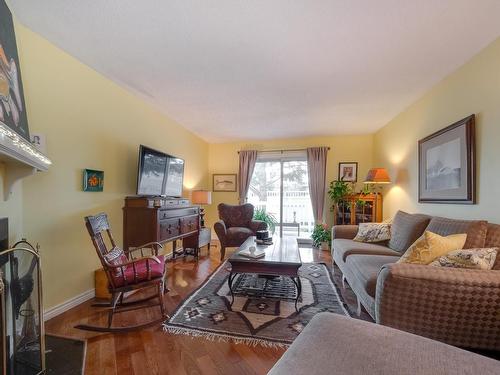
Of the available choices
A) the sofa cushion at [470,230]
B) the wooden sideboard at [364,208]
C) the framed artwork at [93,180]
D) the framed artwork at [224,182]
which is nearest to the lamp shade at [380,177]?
the wooden sideboard at [364,208]

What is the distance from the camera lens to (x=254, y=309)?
86.7 inches

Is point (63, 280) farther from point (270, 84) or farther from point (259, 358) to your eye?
point (270, 84)

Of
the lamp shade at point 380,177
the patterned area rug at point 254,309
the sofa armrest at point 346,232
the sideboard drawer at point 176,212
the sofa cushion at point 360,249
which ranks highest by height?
the lamp shade at point 380,177

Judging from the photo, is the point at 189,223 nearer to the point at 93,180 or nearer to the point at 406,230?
the point at 93,180

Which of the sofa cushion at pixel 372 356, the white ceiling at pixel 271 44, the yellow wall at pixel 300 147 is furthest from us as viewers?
the yellow wall at pixel 300 147

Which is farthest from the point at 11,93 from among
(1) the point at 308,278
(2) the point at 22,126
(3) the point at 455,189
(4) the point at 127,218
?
(3) the point at 455,189

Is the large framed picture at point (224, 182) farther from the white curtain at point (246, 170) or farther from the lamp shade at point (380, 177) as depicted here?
the lamp shade at point (380, 177)

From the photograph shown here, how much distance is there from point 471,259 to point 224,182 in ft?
15.0

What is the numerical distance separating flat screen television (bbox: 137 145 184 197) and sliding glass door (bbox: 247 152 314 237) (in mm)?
2142

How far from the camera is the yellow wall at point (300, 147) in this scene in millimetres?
4879

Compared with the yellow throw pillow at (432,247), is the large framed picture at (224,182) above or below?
above

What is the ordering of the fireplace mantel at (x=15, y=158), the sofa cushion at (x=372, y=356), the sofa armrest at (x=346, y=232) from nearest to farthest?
1. the sofa cushion at (x=372, y=356)
2. the fireplace mantel at (x=15, y=158)
3. the sofa armrest at (x=346, y=232)

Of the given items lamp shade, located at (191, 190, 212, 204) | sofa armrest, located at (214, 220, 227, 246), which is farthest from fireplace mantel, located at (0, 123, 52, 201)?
lamp shade, located at (191, 190, 212, 204)

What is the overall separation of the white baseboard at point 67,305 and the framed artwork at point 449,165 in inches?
155
